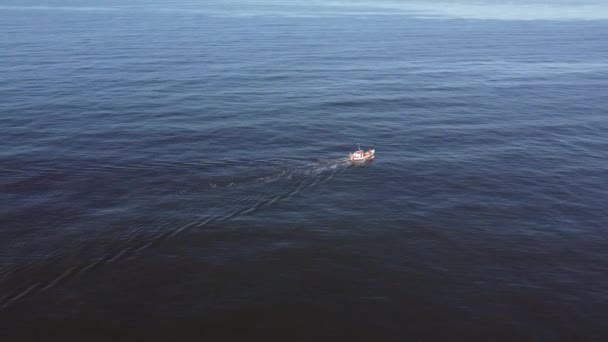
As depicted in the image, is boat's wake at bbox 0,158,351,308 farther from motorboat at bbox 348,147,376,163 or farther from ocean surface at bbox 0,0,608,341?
motorboat at bbox 348,147,376,163

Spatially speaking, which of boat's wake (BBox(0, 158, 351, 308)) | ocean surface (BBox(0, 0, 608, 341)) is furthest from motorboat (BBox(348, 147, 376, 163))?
ocean surface (BBox(0, 0, 608, 341))

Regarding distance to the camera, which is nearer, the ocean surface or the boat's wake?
the ocean surface

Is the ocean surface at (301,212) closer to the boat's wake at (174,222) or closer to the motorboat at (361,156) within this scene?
the boat's wake at (174,222)

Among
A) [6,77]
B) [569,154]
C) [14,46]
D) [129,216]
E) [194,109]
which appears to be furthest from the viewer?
[14,46]

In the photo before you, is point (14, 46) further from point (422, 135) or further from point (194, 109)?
point (422, 135)

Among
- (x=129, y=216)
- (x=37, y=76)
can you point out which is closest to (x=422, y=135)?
(x=129, y=216)

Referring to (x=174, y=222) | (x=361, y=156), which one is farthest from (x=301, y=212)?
(x=361, y=156)

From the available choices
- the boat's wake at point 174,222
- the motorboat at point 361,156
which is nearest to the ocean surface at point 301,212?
the boat's wake at point 174,222
